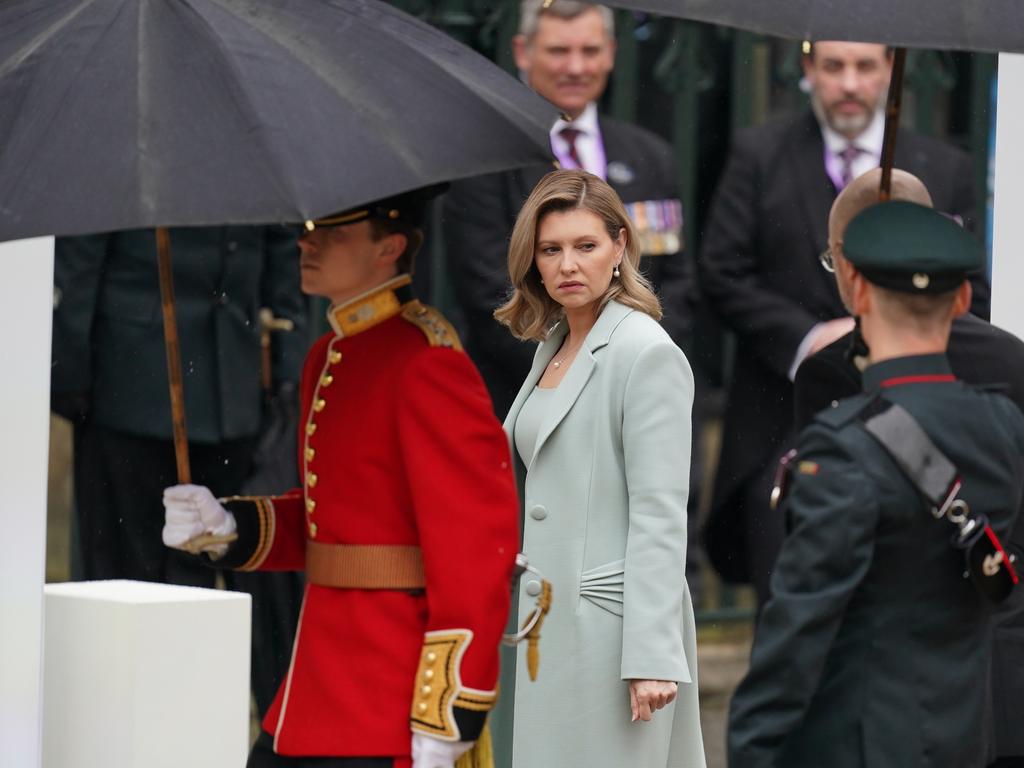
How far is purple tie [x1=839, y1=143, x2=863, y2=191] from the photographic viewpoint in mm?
7147

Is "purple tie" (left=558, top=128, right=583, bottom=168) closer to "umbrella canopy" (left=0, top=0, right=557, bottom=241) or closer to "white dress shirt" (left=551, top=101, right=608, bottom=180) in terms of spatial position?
"white dress shirt" (left=551, top=101, right=608, bottom=180)

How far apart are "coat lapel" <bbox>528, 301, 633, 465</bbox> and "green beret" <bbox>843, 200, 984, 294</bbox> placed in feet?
3.90

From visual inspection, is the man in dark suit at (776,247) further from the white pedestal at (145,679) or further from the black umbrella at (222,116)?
the black umbrella at (222,116)

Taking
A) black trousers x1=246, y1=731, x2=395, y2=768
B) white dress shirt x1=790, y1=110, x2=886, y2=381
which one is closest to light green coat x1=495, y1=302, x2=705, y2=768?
black trousers x1=246, y1=731, x2=395, y2=768

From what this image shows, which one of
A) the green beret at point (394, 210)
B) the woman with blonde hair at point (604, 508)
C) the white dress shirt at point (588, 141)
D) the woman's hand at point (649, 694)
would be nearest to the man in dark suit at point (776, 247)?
the white dress shirt at point (588, 141)

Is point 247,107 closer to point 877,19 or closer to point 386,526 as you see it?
point 386,526

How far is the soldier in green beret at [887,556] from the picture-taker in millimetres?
3588

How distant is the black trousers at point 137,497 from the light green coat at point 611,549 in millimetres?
1871

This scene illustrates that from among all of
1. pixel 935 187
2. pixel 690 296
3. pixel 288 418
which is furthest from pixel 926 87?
pixel 288 418

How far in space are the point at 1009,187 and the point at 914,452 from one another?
2.16 m

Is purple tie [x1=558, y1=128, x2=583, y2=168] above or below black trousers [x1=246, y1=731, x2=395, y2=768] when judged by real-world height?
above

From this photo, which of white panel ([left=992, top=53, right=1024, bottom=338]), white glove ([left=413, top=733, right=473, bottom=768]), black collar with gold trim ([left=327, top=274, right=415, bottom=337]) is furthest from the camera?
white panel ([left=992, top=53, right=1024, bottom=338])

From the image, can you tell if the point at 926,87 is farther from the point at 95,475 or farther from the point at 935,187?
the point at 95,475

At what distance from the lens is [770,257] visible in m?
7.11
